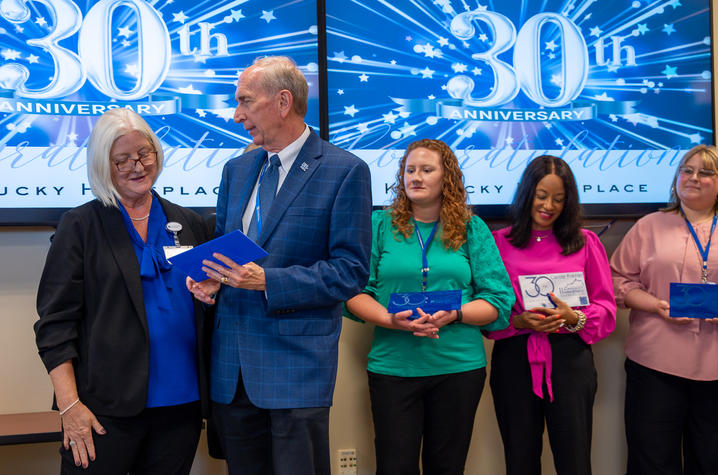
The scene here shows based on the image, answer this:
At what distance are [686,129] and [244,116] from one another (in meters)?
2.58

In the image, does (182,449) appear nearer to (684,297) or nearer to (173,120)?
(173,120)

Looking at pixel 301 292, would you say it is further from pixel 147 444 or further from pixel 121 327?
pixel 147 444

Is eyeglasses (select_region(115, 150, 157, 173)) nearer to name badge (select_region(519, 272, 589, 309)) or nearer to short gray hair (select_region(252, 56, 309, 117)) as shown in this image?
short gray hair (select_region(252, 56, 309, 117))

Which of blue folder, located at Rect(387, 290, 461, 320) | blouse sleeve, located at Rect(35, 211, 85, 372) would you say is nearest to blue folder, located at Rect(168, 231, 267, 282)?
blouse sleeve, located at Rect(35, 211, 85, 372)

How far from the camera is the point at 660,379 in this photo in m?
2.57

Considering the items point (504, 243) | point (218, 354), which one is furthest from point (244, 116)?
point (504, 243)

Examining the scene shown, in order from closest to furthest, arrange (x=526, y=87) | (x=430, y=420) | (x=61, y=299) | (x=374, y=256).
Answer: (x=61, y=299) < (x=430, y=420) < (x=374, y=256) < (x=526, y=87)

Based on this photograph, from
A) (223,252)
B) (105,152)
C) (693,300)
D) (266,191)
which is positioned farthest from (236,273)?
(693,300)

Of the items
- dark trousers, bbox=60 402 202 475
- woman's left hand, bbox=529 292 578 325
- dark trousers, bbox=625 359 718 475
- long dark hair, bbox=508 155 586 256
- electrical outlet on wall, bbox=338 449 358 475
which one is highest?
long dark hair, bbox=508 155 586 256

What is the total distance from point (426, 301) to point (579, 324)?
0.76 metres

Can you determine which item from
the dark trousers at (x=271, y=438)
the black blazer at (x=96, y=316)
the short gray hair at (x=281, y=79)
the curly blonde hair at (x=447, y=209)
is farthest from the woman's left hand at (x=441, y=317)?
the black blazer at (x=96, y=316)

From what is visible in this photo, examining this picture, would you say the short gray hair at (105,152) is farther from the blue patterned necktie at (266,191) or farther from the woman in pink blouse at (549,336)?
the woman in pink blouse at (549,336)

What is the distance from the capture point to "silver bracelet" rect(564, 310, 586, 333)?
2.44 m

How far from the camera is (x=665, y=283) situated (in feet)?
8.68
